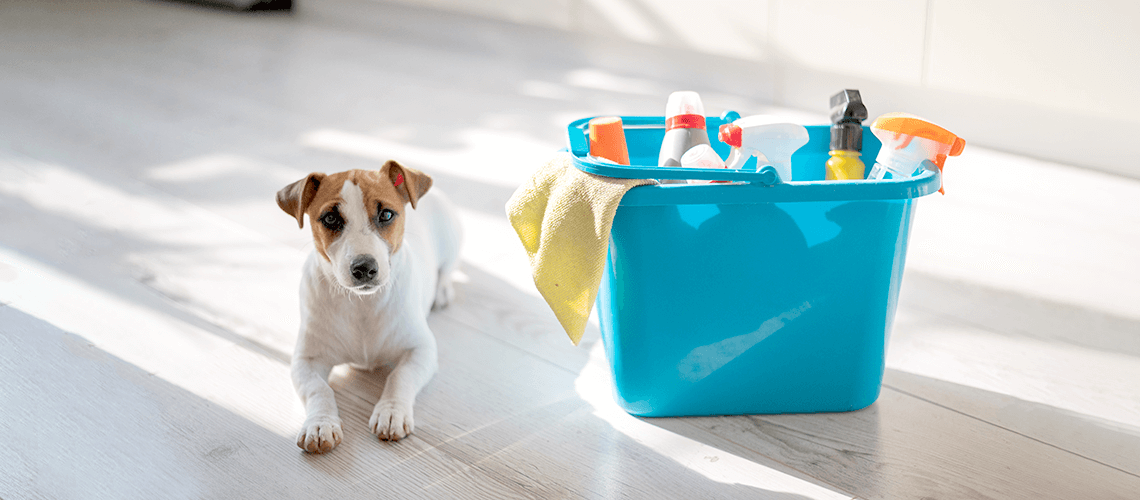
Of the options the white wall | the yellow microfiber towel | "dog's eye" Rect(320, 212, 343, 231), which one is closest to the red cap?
the yellow microfiber towel

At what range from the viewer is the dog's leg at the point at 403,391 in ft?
3.54

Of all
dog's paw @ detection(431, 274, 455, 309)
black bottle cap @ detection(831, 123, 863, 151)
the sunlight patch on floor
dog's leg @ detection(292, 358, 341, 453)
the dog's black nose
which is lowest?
the sunlight patch on floor

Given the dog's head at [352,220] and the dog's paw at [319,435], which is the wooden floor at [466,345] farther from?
the dog's head at [352,220]

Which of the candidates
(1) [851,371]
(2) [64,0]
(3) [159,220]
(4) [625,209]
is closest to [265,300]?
(3) [159,220]

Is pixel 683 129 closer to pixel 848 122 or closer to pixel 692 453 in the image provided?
pixel 848 122

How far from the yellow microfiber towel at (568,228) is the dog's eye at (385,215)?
0.15 meters

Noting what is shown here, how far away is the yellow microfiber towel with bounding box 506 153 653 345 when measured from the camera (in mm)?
971

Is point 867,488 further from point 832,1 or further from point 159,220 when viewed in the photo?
point 832,1

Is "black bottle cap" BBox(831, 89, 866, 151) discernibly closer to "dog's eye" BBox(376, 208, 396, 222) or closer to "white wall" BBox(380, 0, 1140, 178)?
"dog's eye" BBox(376, 208, 396, 222)

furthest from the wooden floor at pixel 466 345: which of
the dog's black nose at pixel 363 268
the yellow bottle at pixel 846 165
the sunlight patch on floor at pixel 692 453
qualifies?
the yellow bottle at pixel 846 165

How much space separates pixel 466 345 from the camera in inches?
51.6

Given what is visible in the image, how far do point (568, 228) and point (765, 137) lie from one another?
9.2 inches

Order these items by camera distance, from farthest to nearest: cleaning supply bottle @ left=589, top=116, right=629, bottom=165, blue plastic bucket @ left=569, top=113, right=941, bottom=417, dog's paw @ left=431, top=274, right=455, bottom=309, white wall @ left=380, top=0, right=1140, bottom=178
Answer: white wall @ left=380, top=0, right=1140, bottom=178 < dog's paw @ left=431, top=274, right=455, bottom=309 < cleaning supply bottle @ left=589, top=116, right=629, bottom=165 < blue plastic bucket @ left=569, top=113, right=941, bottom=417

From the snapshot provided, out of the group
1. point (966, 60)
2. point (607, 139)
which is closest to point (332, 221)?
point (607, 139)
